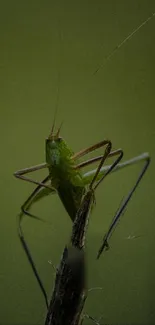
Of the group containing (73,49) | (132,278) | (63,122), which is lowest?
(132,278)

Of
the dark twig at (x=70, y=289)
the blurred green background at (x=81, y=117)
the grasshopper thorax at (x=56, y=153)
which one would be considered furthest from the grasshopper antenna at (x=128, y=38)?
the dark twig at (x=70, y=289)

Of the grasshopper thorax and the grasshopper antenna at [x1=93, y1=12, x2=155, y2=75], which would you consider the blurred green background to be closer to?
the grasshopper antenna at [x1=93, y1=12, x2=155, y2=75]

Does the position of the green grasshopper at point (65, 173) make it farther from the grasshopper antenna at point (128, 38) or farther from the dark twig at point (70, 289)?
the grasshopper antenna at point (128, 38)

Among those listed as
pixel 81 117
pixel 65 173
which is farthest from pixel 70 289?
pixel 81 117

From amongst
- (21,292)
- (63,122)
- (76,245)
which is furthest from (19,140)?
(76,245)

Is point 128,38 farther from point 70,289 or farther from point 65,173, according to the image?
point 70,289

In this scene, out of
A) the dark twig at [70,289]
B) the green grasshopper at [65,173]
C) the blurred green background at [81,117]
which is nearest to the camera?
the dark twig at [70,289]

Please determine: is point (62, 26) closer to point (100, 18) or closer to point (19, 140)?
point (100, 18)

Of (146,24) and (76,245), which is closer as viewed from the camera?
(76,245)
